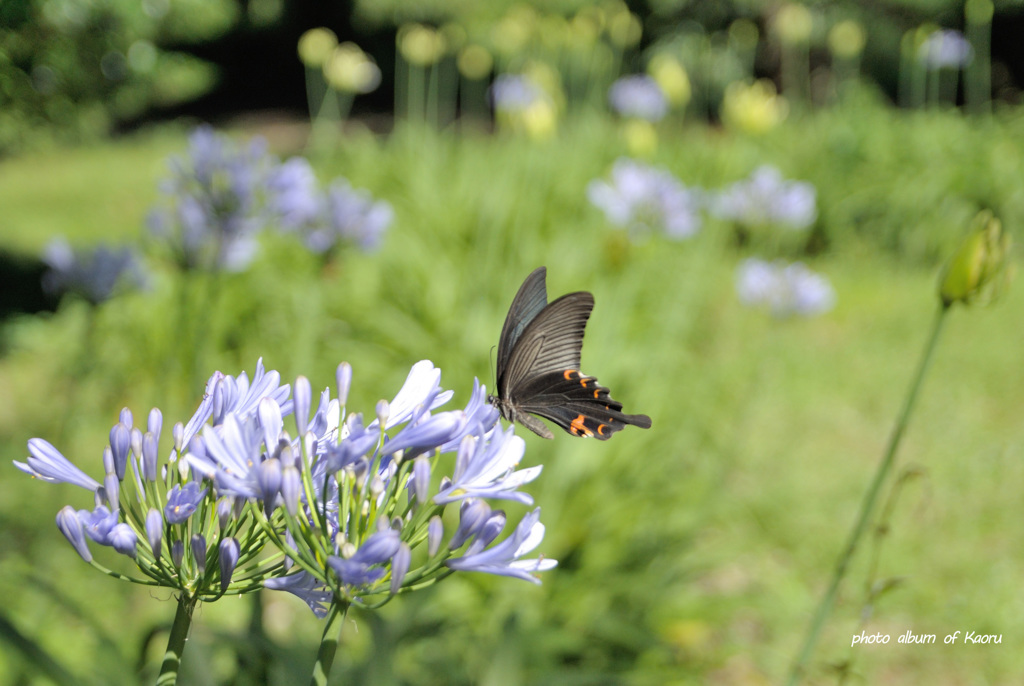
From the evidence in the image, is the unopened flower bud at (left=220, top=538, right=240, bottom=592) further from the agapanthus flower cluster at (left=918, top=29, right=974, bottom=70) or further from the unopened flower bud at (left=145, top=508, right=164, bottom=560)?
the agapanthus flower cluster at (left=918, top=29, right=974, bottom=70)

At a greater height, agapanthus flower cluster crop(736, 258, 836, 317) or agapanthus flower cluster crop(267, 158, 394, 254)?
agapanthus flower cluster crop(267, 158, 394, 254)

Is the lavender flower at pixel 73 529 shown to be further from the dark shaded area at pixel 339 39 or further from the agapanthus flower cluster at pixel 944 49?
the dark shaded area at pixel 339 39

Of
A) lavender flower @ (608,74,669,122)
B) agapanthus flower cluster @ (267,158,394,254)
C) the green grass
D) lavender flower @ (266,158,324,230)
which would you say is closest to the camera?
lavender flower @ (266,158,324,230)

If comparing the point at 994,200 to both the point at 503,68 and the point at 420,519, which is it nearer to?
the point at 503,68

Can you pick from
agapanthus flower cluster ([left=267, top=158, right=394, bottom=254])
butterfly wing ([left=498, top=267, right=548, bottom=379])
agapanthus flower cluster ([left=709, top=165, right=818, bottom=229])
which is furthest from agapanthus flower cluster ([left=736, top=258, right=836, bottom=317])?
butterfly wing ([left=498, top=267, right=548, bottom=379])

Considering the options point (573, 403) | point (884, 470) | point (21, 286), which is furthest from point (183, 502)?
point (21, 286)

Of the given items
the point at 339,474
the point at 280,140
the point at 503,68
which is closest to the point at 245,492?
the point at 339,474
